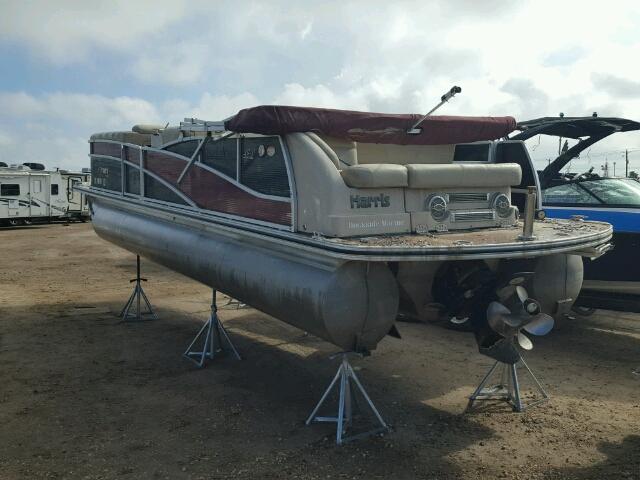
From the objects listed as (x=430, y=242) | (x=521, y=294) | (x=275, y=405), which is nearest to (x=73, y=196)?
(x=275, y=405)

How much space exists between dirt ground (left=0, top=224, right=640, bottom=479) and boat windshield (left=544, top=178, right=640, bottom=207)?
2.01m

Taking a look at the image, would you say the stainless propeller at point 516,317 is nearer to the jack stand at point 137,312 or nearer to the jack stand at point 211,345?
the jack stand at point 211,345

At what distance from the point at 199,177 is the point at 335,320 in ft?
9.47

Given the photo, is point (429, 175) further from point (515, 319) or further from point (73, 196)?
point (73, 196)

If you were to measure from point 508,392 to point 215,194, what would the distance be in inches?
150

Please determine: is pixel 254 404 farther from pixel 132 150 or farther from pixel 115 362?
pixel 132 150

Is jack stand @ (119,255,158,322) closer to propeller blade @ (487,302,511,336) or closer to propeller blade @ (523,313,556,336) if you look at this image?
propeller blade @ (487,302,511,336)

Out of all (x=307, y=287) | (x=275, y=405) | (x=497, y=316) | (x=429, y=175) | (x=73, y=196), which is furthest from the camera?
(x=73, y=196)

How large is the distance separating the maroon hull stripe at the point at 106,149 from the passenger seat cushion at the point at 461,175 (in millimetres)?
5251

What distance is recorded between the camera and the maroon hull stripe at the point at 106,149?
873 cm

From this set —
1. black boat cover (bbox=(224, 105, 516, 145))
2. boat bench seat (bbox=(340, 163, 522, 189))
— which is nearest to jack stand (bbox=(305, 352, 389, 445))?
boat bench seat (bbox=(340, 163, 522, 189))

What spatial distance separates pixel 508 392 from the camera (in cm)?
600

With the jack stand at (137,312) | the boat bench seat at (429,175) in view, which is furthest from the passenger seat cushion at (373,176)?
the jack stand at (137,312)

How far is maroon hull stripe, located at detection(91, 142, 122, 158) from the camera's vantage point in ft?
28.6
